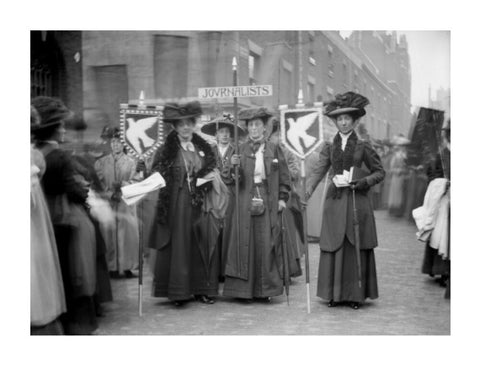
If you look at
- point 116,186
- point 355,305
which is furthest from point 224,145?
point 355,305

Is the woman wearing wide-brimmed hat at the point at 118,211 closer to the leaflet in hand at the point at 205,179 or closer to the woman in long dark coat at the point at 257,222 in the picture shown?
the leaflet in hand at the point at 205,179

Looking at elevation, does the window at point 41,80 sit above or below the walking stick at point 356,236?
above

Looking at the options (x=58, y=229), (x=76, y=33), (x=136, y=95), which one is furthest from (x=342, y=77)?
(x=58, y=229)

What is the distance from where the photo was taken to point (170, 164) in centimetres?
738

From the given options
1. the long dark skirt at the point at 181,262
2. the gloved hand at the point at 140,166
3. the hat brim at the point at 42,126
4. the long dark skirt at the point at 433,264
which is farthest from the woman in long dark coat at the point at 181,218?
the long dark skirt at the point at 433,264

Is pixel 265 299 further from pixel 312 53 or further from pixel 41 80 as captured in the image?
pixel 41 80

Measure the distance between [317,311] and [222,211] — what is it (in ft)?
4.07

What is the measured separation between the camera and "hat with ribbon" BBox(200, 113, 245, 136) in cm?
732

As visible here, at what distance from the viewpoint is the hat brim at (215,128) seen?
24.1 feet

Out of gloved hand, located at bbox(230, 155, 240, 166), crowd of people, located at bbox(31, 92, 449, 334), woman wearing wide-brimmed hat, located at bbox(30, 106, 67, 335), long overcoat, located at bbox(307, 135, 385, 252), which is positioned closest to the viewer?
woman wearing wide-brimmed hat, located at bbox(30, 106, 67, 335)

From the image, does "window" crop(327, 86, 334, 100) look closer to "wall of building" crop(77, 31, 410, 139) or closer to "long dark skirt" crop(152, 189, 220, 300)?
"wall of building" crop(77, 31, 410, 139)

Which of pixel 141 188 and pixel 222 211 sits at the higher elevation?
pixel 141 188

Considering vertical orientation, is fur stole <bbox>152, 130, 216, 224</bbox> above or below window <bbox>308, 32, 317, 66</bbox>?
below

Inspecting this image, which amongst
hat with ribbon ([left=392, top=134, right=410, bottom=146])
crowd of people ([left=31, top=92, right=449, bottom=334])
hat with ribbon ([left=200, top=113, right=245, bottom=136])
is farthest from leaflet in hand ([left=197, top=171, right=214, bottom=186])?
hat with ribbon ([left=392, top=134, right=410, bottom=146])
